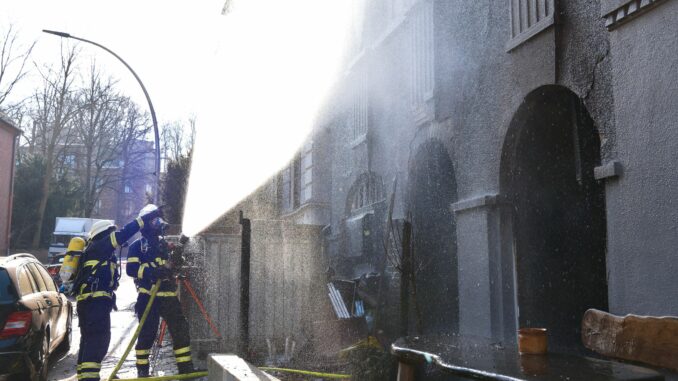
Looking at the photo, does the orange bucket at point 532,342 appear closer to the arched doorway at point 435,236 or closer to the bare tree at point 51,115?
the arched doorway at point 435,236

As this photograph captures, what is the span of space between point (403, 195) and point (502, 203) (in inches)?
95.4

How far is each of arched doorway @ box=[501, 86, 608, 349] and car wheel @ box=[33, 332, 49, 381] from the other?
498cm

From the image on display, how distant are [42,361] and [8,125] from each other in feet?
87.2

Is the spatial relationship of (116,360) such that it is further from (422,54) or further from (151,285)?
(422,54)

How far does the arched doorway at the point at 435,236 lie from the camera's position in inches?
287

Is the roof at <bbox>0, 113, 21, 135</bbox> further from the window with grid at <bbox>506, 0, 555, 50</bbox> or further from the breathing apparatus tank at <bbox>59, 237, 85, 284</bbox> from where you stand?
the window with grid at <bbox>506, 0, 555, 50</bbox>

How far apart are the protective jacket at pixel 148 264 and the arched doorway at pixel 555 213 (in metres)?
4.08

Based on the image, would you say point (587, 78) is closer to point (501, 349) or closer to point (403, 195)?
point (501, 349)

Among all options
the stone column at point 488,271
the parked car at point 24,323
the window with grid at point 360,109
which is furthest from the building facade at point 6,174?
the stone column at point 488,271

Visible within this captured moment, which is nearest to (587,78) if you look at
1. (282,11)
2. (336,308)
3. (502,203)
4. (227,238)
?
(502,203)

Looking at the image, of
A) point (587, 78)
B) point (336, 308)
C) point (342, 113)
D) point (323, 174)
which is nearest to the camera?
point (587, 78)

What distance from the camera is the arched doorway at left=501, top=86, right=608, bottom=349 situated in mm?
5449

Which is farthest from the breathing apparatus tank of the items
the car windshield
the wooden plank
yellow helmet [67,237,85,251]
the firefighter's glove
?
the wooden plank

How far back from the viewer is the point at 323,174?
480 inches
